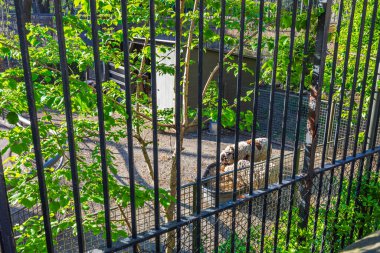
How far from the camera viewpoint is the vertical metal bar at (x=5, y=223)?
63.5 inches

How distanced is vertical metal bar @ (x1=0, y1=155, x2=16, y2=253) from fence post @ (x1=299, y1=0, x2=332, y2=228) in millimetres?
2290

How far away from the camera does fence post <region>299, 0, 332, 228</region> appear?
2.85 meters

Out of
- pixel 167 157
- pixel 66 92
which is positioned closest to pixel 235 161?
pixel 66 92

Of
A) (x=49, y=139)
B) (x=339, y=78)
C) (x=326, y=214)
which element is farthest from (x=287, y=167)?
(x=49, y=139)

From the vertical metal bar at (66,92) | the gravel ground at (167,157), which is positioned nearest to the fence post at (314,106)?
the vertical metal bar at (66,92)

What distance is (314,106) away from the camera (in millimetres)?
3066

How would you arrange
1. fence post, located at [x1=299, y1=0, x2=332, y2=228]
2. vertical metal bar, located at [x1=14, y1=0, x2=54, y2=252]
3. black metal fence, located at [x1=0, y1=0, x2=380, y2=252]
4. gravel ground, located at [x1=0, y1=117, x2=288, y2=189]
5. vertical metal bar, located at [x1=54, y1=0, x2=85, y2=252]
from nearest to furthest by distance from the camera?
vertical metal bar, located at [x1=14, y1=0, x2=54, y2=252]
vertical metal bar, located at [x1=54, y1=0, x2=85, y2=252]
black metal fence, located at [x1=0, y1=0, x2=380, y2=252]
fence post, located at [x1=299, y1=0, x2=332, y2=228]
gravel ground, located at [x1=0, y1=117, x2=288, y2=189]

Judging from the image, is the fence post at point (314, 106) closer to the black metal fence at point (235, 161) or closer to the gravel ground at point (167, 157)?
the black metal fence at point (235, 161)

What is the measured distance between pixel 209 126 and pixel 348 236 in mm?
10091

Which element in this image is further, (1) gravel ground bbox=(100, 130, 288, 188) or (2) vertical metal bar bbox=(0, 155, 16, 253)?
(1) gravel ground bbox=(100, 130, 288, 188)

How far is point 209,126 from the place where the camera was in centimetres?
1381

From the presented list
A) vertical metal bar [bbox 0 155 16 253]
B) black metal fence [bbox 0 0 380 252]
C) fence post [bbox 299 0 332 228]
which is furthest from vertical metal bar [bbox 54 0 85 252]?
fence post [bbox 299 0 332 228]

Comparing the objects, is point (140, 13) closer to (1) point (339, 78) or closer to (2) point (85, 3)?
(2) point (85, 3)

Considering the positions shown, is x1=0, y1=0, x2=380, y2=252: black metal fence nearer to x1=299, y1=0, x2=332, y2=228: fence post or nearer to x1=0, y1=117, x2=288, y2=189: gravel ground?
x1=299, y1=0, x2=332, y2=228: fence post
